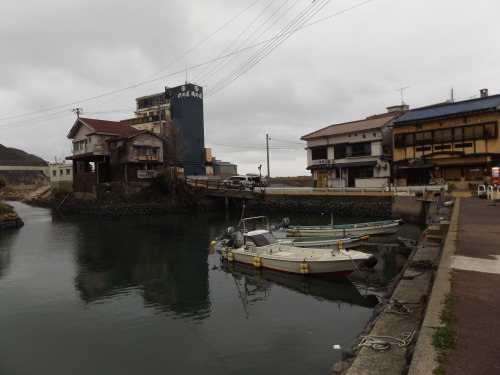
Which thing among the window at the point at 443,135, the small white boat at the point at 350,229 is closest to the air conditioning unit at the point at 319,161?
the window at the point at 443,135

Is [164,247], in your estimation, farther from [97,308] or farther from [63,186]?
[63,186]

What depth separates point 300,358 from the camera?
889 cm

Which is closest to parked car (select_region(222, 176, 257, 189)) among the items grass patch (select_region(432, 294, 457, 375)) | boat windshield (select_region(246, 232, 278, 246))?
boat windshield (select_region(246, 232, 278, 246))

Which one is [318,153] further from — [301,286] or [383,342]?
[383,342]

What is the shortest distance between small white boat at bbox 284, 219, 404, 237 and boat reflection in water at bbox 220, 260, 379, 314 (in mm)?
7473

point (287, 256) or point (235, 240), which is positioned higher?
point (235, 240)

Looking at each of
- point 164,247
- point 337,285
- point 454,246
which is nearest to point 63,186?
point 164,247

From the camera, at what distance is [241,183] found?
48.0 meters

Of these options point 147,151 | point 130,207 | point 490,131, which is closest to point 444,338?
point 490,131

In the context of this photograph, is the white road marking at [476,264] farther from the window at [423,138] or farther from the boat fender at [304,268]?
the window at [423,138]

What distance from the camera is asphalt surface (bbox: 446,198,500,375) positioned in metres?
4.15

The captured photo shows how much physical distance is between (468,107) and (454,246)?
111 feet

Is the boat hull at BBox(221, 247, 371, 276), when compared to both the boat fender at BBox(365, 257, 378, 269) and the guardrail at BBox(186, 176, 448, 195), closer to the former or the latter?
the boat fender at BBox(365, 257, 378, 269)

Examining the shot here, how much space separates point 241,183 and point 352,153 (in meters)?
15.5
